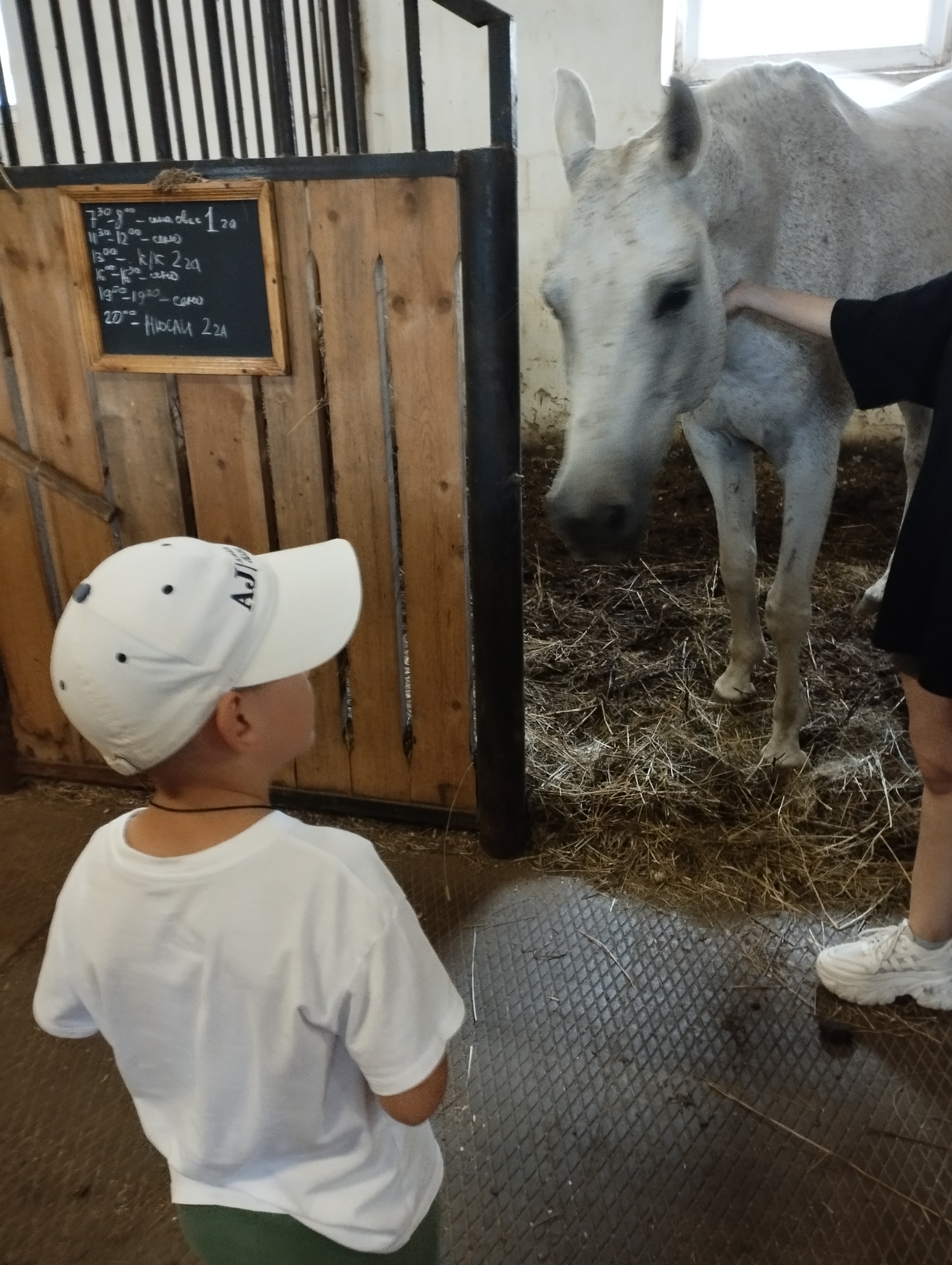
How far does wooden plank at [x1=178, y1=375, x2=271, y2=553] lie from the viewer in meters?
2.07

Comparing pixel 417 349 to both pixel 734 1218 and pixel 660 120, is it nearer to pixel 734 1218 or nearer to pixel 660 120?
pixel 660 120

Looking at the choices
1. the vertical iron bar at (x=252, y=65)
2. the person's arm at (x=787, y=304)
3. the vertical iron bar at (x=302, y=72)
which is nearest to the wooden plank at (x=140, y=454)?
the vertical iron bar at (x=252, y=65)

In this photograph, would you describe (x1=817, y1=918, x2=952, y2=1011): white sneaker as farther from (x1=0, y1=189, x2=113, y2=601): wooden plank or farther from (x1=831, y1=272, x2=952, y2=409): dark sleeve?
(x1=0, y1=189, x2=113, y2=601): wooden plank

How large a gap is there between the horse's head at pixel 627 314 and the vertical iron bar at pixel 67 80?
4.08ft

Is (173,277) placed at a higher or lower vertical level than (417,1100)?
higher

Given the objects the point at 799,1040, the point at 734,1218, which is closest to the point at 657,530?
the point at 799,1040

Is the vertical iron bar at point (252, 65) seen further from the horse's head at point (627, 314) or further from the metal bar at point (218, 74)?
the horse's head at point (627, 314)

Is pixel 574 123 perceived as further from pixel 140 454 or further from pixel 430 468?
pixel 140 454

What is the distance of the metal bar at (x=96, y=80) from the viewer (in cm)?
190

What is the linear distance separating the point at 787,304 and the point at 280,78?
1.22m

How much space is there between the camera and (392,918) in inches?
29.5

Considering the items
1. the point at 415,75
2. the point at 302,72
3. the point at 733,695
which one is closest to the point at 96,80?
the point at 415,75

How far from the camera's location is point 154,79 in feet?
6.52

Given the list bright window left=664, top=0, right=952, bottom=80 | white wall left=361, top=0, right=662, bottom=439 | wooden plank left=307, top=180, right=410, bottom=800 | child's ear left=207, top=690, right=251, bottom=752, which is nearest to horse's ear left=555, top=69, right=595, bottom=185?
wooden plank left=307, top=180, right=410, bottom=800
